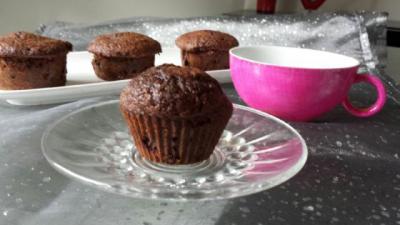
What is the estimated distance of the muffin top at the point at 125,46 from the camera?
3.39 ft

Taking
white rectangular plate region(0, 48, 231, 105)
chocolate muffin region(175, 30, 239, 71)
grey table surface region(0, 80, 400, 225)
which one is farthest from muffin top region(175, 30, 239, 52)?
grey table surface region(0, 80, 400, 225)

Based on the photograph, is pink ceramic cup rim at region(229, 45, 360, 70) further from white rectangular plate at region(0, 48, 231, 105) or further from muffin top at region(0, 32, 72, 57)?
muffin top at region(0, 32, 72, 57)

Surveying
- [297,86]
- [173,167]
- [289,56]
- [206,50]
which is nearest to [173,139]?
[173,167]

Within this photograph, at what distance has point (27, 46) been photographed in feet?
3.04

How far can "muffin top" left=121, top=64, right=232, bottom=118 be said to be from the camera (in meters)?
0.58

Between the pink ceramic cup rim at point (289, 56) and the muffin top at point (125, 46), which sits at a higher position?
the pink ceramic cup rim at point (289, 56)

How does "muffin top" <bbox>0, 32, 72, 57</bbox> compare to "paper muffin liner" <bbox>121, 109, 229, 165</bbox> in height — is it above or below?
above

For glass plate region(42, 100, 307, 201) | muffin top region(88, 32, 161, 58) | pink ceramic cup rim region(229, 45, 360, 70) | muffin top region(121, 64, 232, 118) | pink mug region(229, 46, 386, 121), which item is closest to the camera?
glass plate region(42, 100, 307, 201)

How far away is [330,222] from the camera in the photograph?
49 cm

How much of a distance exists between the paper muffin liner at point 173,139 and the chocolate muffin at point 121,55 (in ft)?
1.47

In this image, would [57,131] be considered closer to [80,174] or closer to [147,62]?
[80,174]

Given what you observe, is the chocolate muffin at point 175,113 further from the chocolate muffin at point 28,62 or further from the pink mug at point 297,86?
the chocolate muffin at point 28,62

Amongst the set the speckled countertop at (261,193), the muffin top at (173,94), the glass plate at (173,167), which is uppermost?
the muffin top at (173,94)

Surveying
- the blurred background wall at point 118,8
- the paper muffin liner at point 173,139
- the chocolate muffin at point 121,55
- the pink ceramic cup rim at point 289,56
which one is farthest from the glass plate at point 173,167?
the blurred background wall at point 118,8
